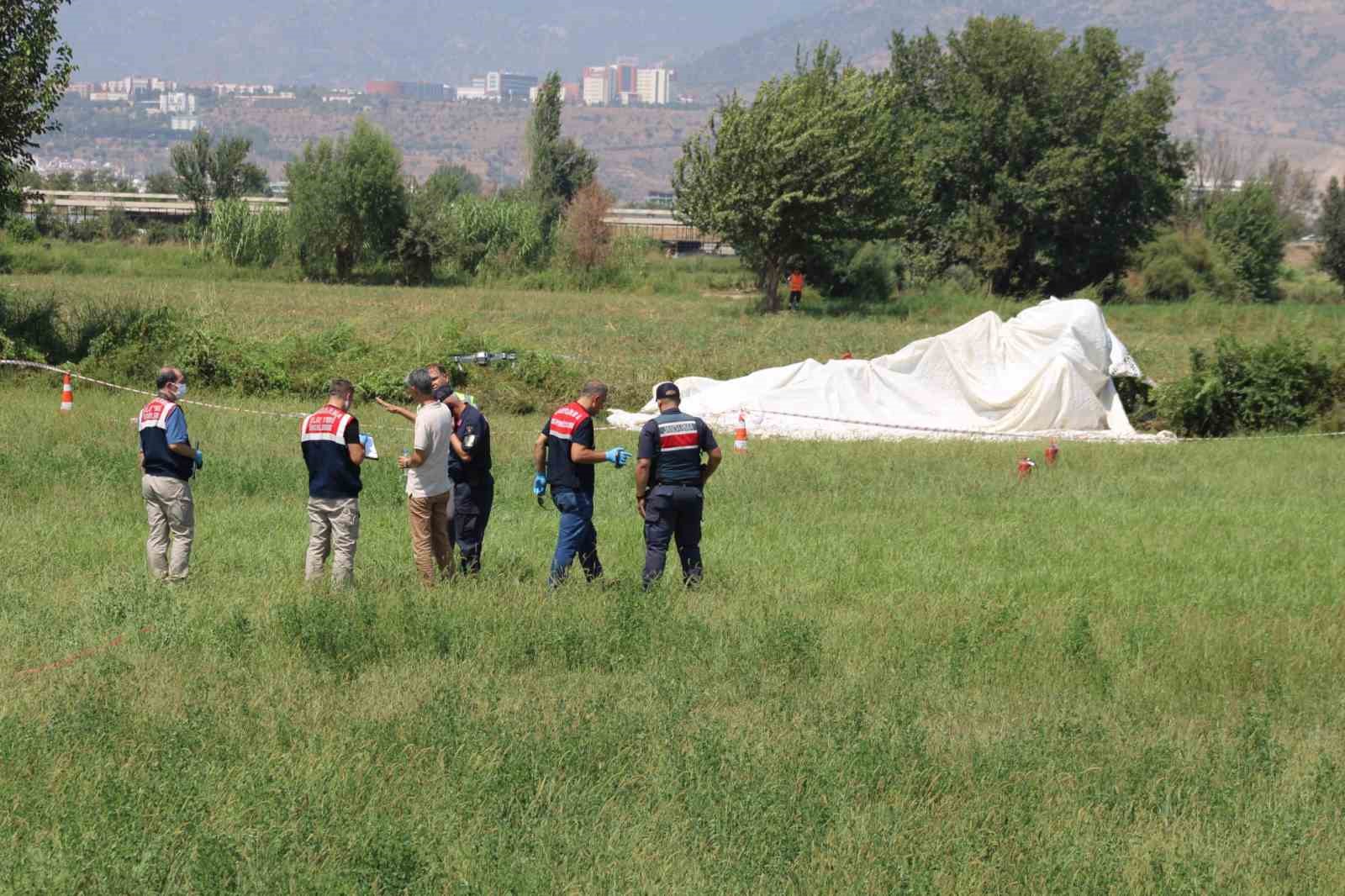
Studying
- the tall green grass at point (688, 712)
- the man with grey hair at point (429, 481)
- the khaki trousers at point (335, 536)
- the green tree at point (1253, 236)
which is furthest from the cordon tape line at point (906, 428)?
the green tree at point (1253, 236)

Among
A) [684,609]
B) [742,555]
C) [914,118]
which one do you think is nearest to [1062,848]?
[684,609]

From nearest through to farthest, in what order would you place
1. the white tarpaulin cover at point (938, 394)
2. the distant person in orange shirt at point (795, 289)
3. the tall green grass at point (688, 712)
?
1. the tall green grass at point (688, 712)
2. the white tarpaulin cover at point (938, 394)
3. the distant person in orange shirt at point (795, 289)

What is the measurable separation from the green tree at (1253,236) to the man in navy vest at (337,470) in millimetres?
64211

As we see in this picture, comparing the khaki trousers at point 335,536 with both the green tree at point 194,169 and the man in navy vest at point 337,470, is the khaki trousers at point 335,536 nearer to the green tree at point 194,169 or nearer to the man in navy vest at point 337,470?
the man in navy vest at point 337,470

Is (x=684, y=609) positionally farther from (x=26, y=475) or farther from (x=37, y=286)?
(x=37, y=286)

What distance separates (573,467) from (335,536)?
1.90 m

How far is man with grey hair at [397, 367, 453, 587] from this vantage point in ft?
34.4

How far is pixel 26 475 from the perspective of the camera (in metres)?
15.2

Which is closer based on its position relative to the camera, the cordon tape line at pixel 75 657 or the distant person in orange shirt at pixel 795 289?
the cordon tape line at pixel 75 657

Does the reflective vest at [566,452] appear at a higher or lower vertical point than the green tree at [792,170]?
lower

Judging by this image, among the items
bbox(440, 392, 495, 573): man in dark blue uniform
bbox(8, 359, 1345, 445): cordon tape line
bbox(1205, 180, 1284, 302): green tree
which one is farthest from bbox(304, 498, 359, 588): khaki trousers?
bbox(1205, 180, 1284, 302): green tree

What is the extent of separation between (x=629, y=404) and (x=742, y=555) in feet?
39.1

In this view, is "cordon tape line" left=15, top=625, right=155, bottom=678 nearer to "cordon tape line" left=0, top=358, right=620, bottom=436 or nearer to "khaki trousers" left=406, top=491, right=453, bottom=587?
"khaki trousers" left=406, top=491, right=453, bottom=587

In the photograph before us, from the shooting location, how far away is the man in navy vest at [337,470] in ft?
34.0
